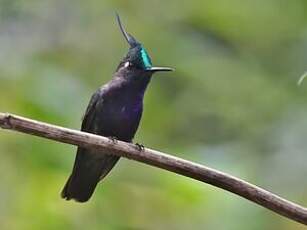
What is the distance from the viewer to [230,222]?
15.1 feet

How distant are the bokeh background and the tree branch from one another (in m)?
1.33

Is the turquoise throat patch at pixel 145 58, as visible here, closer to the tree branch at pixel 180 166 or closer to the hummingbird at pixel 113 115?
the hummingbird at pixel 113 115

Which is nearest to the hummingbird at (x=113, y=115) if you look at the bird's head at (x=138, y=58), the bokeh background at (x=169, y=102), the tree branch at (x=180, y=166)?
the bird's head at (x=138, y=58)

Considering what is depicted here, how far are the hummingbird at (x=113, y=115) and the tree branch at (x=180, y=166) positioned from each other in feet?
4.29

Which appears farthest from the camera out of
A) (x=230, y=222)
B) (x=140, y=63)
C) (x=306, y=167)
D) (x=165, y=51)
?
(x=165, y=51)

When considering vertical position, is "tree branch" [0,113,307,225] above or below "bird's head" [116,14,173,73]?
below

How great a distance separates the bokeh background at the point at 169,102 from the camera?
14.1ft

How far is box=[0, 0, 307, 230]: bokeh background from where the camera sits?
429cm

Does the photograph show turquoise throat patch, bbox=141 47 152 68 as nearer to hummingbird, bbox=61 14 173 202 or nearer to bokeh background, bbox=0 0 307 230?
hummingbird, bbox=61 14 173 202

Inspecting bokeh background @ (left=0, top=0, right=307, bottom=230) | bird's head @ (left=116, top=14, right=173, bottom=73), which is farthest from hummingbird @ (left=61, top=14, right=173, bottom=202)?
bokeh background @ (left=0, top=0, right=307, bottom=230)

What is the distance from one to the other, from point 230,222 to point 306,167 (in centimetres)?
81

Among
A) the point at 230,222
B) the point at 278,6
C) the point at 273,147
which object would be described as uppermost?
the point at 278,6

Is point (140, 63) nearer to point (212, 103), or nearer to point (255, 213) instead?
point (255, 213)

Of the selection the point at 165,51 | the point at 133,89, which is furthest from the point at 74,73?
the point at 133,89
